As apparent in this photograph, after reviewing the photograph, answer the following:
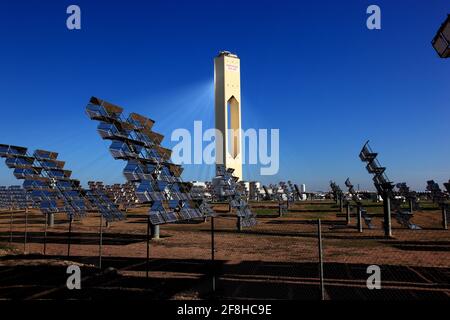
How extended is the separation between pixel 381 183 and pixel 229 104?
107 meters

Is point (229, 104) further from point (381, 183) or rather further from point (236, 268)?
point (236, 268)

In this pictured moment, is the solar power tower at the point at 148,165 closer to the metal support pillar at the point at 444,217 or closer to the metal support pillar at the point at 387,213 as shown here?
the metal support pillar at the point at 387,213

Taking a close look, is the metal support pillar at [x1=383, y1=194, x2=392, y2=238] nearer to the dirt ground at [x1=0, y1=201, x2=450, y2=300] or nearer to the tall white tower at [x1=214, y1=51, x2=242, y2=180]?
the dirt ground at [x1=0, y1=201, x2=450, y2=300]

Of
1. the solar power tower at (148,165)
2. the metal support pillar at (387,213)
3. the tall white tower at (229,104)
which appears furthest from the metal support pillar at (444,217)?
the tall white tower at (229,104)

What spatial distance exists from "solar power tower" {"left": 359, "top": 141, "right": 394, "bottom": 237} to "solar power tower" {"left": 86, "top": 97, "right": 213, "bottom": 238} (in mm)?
15195

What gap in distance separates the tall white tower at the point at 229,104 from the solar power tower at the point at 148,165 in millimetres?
101426

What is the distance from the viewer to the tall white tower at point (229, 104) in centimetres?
13227

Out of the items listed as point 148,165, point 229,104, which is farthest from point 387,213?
point 229,104

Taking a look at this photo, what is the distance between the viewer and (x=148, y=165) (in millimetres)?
26984

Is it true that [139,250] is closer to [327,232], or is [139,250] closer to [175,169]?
[175,169]

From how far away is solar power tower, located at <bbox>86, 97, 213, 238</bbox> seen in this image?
24.1 m

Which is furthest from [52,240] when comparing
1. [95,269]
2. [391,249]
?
[391,249]
